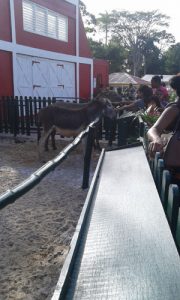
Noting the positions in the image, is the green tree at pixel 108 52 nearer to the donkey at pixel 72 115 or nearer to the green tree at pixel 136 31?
the green tree at pixel 136 31

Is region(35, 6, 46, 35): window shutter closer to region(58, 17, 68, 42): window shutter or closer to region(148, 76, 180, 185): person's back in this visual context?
region(58, 17, 68, 42): window shutter

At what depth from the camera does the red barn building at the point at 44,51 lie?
13.1 m

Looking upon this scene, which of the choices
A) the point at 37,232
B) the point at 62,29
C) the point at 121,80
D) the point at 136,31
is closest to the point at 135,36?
the point at 136,31

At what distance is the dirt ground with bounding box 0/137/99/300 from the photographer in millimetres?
2841

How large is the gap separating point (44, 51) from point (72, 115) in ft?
28.2

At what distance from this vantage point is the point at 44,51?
15.2 metres

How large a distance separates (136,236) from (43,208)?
328 centimetres

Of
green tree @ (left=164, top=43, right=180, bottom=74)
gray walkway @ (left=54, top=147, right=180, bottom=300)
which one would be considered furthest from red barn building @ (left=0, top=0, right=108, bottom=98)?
green tree @ (left=164, top=43, right=180, bottom=74)

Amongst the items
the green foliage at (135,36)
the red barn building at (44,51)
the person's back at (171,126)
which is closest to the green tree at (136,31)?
the green foliage at (135,36)

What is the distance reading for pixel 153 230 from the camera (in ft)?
5.05

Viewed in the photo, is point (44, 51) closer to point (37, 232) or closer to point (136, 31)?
point (37, 232)

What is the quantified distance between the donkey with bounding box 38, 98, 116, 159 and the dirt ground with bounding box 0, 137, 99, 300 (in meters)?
1.13

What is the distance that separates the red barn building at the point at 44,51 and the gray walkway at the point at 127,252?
11892mm

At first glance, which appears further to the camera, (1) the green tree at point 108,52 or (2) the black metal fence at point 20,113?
(1) the green tree at point 108,52
